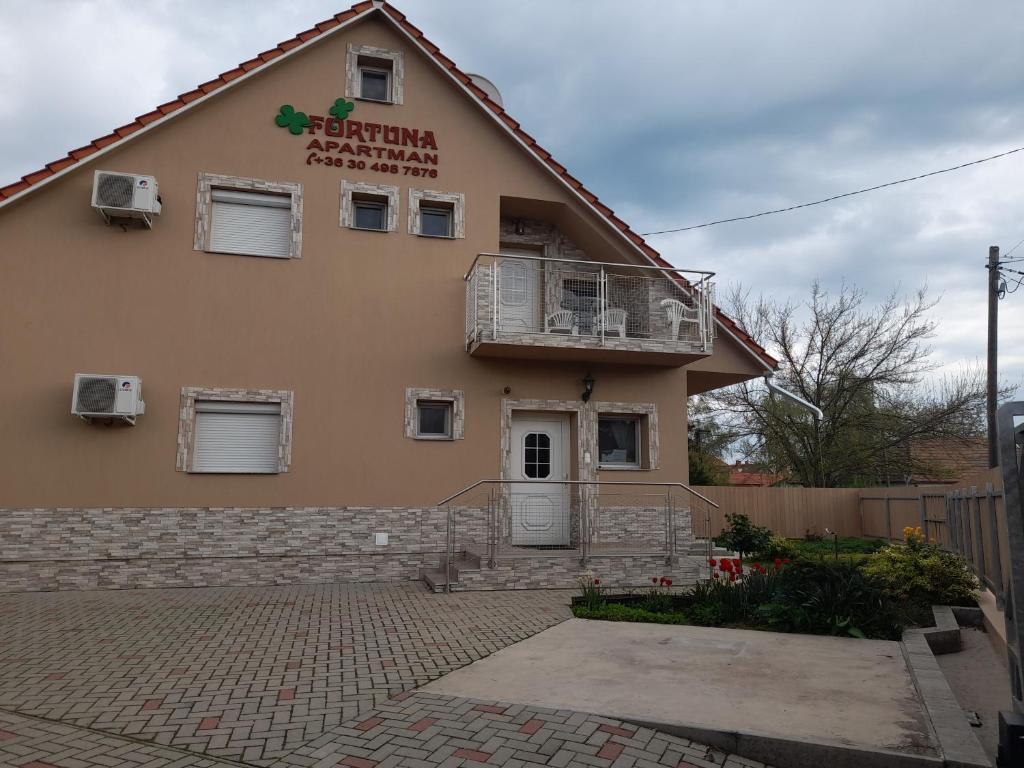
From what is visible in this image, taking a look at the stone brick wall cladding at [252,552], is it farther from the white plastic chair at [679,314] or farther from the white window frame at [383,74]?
the white window frame at [383,74]

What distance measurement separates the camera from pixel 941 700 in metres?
4.95

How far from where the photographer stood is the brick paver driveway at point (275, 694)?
4.09 meters

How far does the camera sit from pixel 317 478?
1114 centimetres

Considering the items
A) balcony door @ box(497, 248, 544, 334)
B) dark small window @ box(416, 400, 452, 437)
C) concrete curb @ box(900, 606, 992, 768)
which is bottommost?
concrete curb @ box(900, 606, 992, 768)

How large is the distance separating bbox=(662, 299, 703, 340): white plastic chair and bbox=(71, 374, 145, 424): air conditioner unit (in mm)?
8181

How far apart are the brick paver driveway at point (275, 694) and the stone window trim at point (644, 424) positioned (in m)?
4.26

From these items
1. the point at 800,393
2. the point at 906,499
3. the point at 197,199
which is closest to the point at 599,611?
the point at 197,199

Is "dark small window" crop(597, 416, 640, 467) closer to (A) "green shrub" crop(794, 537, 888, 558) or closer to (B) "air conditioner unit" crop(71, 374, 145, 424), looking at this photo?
(A) "green shrub" crop(794, 537, 888, 558)

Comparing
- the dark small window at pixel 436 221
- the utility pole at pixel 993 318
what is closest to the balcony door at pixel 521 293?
the dark small window at pixel 436 221

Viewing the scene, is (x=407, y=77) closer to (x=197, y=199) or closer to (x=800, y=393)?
(x=197, y=199)

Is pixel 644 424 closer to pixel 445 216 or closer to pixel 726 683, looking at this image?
pixel 445 216

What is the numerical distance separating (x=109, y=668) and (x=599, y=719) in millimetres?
3974

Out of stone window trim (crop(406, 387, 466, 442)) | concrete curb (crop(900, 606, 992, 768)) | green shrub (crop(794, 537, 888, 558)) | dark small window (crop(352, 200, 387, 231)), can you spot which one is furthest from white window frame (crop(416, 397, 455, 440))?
green shrub (crop(794, 537, 888, 558))

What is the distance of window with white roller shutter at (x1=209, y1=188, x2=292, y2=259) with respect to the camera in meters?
11.5
